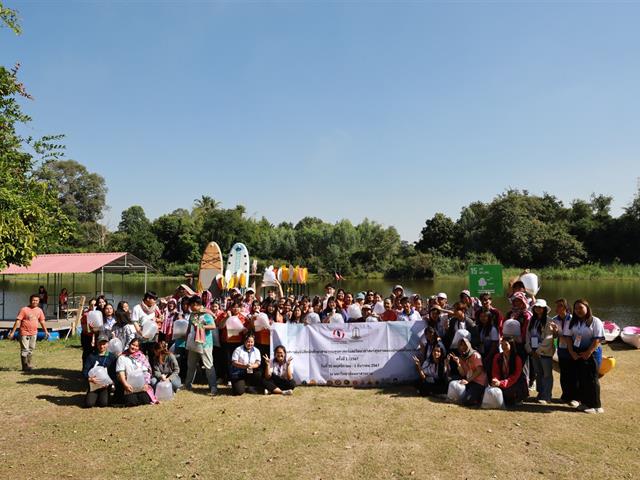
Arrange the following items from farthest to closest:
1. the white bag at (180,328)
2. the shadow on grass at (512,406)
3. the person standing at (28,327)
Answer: the person standing at (28,327) < the white bag at (180,328) < the shadow on grass at (512,406)

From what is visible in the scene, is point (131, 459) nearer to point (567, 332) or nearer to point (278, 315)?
point (278, 315)

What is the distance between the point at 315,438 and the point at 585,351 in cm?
420

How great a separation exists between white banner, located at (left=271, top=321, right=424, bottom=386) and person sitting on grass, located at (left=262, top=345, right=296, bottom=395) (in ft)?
0.91

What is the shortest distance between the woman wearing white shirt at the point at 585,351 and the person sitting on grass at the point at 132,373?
6565 mm

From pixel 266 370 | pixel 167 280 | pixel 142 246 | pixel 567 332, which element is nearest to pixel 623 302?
pixel 567 332

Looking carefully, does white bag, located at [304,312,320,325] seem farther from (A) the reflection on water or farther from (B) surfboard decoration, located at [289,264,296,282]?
(A) the reflection on water

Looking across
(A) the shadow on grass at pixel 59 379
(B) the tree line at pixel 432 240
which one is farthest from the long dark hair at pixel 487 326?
(B) the tree line at pixel 432 240

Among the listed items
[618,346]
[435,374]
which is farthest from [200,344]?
[618,346]

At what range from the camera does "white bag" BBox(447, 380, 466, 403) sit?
7941mm

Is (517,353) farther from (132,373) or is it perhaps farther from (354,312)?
(132,373)

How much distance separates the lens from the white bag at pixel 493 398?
7.61 meters

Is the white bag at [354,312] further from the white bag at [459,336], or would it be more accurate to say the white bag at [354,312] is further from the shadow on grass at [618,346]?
the shadow on grass at [618,346]

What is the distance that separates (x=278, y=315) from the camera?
9695 mm

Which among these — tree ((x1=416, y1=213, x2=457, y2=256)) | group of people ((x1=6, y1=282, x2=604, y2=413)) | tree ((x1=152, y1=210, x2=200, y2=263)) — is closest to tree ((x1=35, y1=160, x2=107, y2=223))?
tree ((x1=152, y1=210, x2=200, y2=263))
